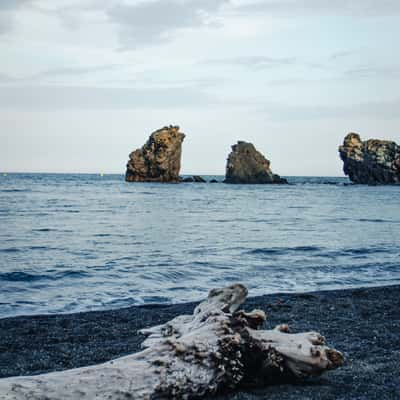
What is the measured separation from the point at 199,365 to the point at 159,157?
8965 cm

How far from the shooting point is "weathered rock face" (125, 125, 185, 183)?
3642 inches

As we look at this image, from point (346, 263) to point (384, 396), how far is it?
10183mm

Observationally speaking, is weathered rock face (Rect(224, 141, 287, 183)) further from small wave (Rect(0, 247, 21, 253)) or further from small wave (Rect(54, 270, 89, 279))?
small wave (Rect(54, 270, 89, 279))

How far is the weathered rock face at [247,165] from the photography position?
96875 mm

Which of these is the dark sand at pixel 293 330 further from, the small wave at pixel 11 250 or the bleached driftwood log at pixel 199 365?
the small wave at pixel 11 250

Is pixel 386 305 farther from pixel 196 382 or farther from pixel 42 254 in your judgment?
pixel 42 254

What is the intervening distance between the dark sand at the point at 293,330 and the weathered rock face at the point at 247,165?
8756 cm

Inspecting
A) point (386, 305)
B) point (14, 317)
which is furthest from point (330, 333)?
point (14, 317)

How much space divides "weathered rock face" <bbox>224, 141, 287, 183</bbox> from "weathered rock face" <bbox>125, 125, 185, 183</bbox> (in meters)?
9.95

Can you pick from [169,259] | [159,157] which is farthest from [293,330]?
[159,157]

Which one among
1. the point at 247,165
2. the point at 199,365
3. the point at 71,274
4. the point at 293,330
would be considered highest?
the point at 247,165

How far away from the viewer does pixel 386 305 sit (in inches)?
345

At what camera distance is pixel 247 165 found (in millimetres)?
98750

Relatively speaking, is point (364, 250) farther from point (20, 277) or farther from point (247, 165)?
point (247, 165)
